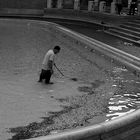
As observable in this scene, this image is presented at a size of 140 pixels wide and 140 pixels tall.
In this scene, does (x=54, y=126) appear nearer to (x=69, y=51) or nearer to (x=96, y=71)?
(x=96, y=71)

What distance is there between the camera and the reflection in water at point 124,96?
33.3ft

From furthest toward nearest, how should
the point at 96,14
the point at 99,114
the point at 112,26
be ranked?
the point at 96,14 < the point at 112,26 < the point at 99,114

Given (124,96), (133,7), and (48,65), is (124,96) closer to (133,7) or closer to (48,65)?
(48,65)

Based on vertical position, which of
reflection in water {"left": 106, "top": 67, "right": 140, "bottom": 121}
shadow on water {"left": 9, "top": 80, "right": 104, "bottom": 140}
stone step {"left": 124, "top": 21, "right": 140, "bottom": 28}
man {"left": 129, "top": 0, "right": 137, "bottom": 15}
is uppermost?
man {"left": 129, "top": 0, "right": 137, "bottom": 15}

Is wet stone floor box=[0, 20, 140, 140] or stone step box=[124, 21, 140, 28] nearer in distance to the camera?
wet stone floor box=[0, 20, 140, 140]

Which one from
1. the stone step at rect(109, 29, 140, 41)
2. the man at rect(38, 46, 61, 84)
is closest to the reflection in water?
the man at rect(38, 46, 61, 84)

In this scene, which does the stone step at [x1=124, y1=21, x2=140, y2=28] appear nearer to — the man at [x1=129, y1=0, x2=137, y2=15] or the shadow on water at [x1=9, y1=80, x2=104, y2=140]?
the man at [x1=129, y1=0, x2=137, y2=15]

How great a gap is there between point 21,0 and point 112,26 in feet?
58.9

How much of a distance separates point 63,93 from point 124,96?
166 centimetres

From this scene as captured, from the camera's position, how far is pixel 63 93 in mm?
11719

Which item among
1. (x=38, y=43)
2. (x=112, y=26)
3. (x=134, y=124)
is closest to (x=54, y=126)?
(x=134, y=124)

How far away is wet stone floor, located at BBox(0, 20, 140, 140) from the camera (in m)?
8.93

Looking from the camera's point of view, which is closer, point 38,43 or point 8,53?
point 8,53

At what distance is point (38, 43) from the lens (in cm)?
2306
